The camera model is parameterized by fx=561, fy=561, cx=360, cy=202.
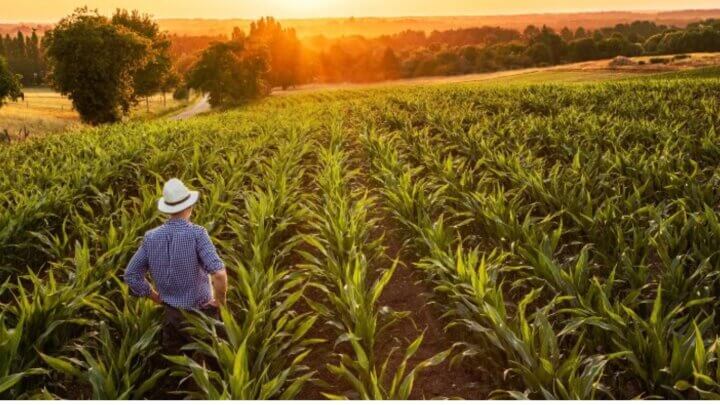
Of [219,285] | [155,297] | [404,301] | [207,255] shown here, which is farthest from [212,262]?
[404,301]

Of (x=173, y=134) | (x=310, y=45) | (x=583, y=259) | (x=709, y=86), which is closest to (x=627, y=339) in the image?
(x=583, y=259)

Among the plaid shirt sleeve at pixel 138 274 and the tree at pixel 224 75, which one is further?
the tree at pixel 224 75

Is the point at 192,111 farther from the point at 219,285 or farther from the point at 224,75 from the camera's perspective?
the point at 219,285

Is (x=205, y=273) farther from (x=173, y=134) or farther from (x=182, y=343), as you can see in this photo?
(x=173, y=134)

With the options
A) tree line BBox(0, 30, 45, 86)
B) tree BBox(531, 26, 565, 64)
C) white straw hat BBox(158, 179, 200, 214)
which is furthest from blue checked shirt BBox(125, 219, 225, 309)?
tree line BBox(0, 30, 45, 86)

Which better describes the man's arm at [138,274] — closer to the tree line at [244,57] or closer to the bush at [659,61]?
the tree line at [244,57]

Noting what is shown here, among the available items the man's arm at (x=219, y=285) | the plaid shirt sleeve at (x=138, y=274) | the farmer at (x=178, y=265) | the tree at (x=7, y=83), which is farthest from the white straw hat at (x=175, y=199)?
the tree at (x=7, y=83)

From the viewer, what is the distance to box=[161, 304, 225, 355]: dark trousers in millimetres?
4629

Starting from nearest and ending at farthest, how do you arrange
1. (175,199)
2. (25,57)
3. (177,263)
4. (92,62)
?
(175,199)
(177,263)
(92,62)
(25,57)

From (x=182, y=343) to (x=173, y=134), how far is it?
12680 millimetres

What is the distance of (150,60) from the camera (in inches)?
2255

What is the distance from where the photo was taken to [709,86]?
26297 millimetres

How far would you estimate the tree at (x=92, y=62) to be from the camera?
3916 centimetres

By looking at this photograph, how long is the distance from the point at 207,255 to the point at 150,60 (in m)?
58.5
